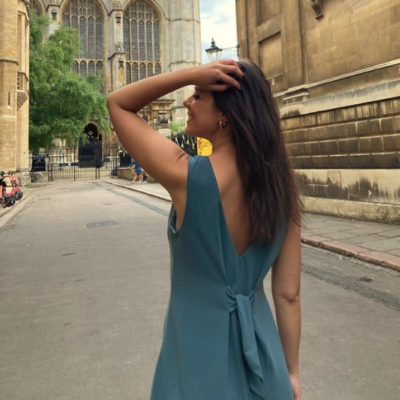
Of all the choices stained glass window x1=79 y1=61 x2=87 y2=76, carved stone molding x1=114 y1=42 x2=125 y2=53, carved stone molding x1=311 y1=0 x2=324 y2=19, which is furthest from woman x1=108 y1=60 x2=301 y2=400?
stained glass window x1=79 y1=61 x2=87 y2=76

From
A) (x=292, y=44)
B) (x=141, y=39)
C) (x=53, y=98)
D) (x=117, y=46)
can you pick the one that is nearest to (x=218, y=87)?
(x=292, y=44)

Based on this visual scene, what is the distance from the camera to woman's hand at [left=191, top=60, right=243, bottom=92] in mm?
999

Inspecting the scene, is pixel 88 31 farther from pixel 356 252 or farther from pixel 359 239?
pixel 356 252

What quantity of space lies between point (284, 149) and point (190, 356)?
0.65 meters

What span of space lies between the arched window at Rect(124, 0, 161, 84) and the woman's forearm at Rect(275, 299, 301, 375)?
176ft

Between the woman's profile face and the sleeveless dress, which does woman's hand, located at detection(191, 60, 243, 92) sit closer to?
the woman's profile face

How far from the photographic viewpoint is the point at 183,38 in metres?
51.8

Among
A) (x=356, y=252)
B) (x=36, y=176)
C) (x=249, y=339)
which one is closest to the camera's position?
(x=249, y=339)

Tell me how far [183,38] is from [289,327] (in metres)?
55.7

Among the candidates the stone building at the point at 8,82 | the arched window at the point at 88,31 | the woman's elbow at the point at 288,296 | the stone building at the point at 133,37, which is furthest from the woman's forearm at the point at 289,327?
the arched window at the point at 88,31

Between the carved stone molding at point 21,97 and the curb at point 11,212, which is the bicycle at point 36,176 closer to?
the carved stone molding at point 21,97

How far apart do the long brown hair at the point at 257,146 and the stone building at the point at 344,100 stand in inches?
249

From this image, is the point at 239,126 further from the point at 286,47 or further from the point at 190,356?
the point at 286,47

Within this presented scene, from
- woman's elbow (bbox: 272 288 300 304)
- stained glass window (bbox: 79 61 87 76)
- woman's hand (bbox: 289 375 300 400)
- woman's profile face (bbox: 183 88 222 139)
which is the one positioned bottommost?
woman's hand (bbox: 289 375 300 400)
